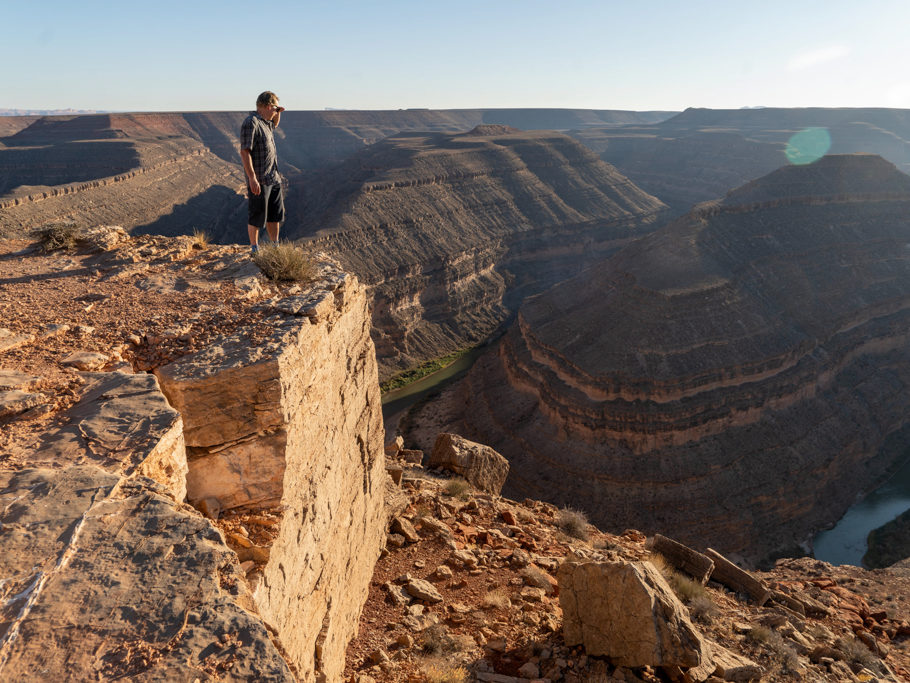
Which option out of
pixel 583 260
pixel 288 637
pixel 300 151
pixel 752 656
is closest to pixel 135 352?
pixel 288 637

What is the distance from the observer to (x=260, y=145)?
898 cm

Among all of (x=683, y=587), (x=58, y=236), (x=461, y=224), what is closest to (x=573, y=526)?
(x=683, y=587)

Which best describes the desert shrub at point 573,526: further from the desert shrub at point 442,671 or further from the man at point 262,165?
the man at point 262,165

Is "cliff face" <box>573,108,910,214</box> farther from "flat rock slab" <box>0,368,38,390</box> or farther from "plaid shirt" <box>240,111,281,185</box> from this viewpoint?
"flat rock slab" <box>0,368,38,390</box>

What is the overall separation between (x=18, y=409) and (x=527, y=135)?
94673 mm

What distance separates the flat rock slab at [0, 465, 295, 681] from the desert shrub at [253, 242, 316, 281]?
433 cm

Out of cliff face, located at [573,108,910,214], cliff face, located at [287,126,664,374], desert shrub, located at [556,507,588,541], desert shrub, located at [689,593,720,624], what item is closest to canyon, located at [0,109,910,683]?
cliff face, located at [287,126,664,374]

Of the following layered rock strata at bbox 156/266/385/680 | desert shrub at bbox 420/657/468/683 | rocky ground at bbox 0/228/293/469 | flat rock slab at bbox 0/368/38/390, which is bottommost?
desert shrub at bbox 420/657/468/683

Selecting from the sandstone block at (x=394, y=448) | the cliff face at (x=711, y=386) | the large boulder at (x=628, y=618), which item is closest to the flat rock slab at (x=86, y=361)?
the large boulder at (x=628, y=618)

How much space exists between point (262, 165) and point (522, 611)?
7966 mm

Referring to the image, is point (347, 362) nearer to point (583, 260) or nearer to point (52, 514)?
point (52, 514)

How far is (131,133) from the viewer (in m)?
110

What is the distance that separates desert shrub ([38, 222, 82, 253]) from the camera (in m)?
9.94

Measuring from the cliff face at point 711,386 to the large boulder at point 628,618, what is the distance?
20783 mm
